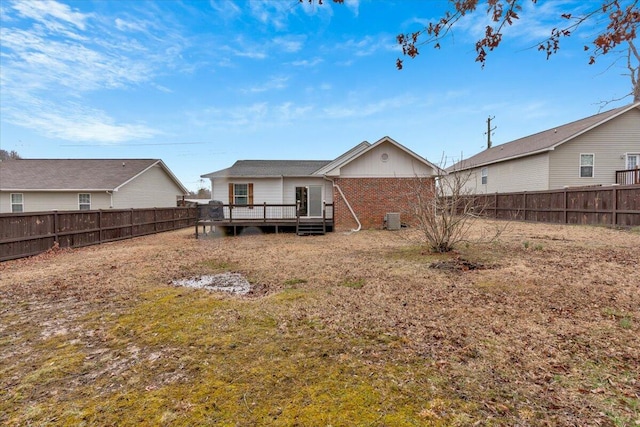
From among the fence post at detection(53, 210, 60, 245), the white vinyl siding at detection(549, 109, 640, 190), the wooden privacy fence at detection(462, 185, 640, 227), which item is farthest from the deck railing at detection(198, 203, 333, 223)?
the white vinyl siding at detection(549, 109, 640, 190)

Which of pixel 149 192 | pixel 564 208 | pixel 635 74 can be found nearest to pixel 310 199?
pixel 149 192

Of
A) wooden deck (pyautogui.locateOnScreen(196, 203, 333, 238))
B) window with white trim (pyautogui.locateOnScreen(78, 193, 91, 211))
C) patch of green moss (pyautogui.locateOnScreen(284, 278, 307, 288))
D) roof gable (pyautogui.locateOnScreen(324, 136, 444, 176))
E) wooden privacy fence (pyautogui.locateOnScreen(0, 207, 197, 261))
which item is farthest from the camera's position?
window with white trim (pyautogui.locateOnScreen(78, 193, 91, 211))

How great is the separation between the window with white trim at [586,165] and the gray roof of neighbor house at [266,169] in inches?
593

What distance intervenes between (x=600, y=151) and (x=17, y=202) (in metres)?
33.8

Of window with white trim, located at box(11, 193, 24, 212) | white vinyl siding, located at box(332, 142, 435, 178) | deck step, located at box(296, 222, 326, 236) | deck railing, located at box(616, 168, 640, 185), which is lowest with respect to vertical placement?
deck step, located at box(296, 222, 326, 236)

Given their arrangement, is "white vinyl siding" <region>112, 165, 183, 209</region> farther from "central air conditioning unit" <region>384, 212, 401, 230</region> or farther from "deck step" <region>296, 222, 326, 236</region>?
"central air conditioning unit" <region>384, 212, 401, 230</region>

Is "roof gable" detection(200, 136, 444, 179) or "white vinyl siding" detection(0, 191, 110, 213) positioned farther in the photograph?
"white vinyl siding" detection(0, 191, 110, 213)

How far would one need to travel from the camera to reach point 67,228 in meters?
10.9

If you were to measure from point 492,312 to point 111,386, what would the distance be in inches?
171

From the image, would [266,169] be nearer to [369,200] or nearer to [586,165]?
[369,200]

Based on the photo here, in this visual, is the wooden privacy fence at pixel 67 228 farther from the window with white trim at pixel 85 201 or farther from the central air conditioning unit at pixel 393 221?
the central air conditioning unit at pixel 393 221

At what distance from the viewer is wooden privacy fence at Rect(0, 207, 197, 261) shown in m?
8.98

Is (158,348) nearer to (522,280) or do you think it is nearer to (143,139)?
(522,280)

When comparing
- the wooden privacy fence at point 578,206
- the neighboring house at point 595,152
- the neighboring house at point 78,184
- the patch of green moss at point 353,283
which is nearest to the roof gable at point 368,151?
the wooden privacy fence at point 578,206
